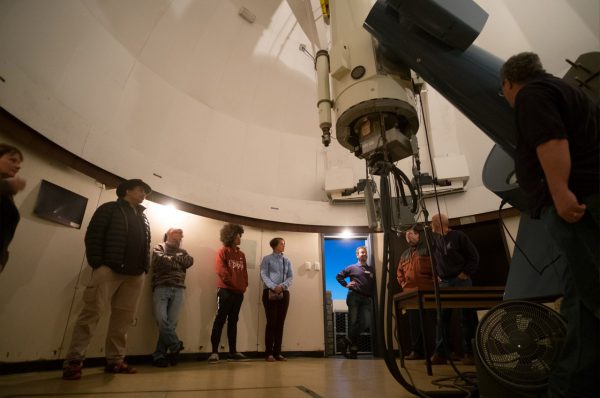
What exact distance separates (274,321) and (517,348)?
339 cm

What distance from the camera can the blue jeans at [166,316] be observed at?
10.8 ft

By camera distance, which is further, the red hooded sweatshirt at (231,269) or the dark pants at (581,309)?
the red hooded sweatshirt at (231,269)

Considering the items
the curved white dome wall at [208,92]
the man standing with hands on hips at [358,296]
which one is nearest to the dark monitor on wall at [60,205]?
the curved white dome wall at [208,92]

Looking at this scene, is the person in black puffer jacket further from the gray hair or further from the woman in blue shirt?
the woman in blue shirt

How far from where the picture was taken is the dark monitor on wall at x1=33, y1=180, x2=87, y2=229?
9.08 ft

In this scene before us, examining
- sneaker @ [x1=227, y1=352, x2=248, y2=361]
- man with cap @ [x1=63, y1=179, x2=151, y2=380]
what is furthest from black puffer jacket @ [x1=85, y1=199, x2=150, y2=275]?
sneaker @ [x1=227, y1=352, x2=248, y2=361]

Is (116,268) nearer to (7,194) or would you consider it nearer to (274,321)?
(7,194)

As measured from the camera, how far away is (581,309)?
1014 mm

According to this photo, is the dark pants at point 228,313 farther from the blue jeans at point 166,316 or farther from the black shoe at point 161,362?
the black shoe at point 161,362

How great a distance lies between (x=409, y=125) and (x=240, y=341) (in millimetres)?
3917

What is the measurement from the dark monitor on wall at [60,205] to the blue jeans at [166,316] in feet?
3.62

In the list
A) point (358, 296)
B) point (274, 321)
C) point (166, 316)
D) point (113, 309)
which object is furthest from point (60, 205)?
point (358, 296)

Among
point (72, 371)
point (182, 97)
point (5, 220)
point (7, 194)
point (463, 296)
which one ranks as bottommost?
point (72, 371)

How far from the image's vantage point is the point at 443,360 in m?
3.20
